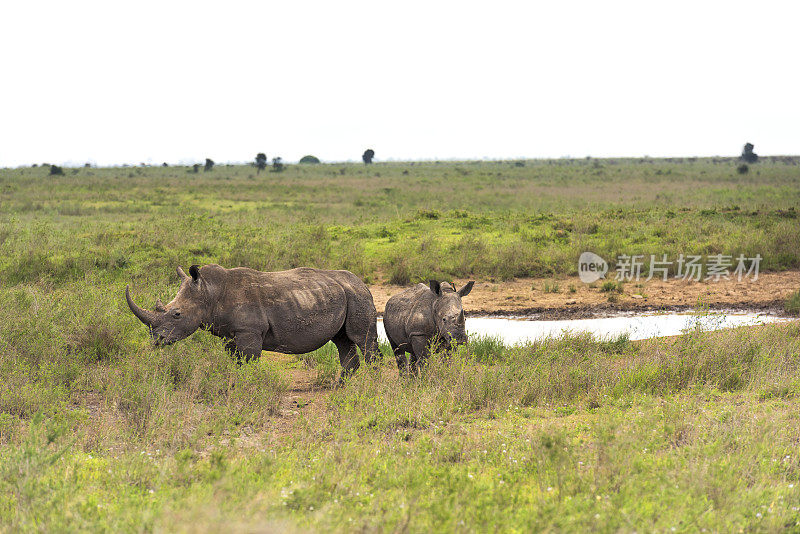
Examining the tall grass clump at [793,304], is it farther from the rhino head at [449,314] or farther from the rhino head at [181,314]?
the rhino head at [181,314]

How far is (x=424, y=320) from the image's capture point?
29.2ft

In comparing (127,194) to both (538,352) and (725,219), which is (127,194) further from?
(538,352)

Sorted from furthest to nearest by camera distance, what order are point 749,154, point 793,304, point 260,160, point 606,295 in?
Result: 1. point 749,154
2. point 260,160
3. point 606,295
4. point 793,304

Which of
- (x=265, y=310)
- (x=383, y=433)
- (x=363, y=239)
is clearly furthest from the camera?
(x=363, y=239)

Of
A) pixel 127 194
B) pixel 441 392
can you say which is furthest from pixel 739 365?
pixel 127 194

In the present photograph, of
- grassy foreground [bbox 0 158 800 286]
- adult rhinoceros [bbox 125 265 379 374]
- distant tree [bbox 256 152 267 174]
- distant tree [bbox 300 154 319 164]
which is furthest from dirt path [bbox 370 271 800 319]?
distant tree [bbox 300 154 319 164]

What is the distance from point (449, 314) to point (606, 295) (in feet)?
31.7

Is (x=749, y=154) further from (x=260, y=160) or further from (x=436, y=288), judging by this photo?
(x=436, y=288)

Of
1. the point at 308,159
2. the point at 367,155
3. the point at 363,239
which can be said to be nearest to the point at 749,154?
the point at 367,155

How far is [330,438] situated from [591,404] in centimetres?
316

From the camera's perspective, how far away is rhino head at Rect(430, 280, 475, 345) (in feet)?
27.2

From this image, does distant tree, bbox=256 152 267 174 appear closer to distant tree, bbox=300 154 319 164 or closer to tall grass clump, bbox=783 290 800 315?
distant tree, bbox=300 154 319 164

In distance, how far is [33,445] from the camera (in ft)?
17.3

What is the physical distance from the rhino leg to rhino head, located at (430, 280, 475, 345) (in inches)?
52.2
